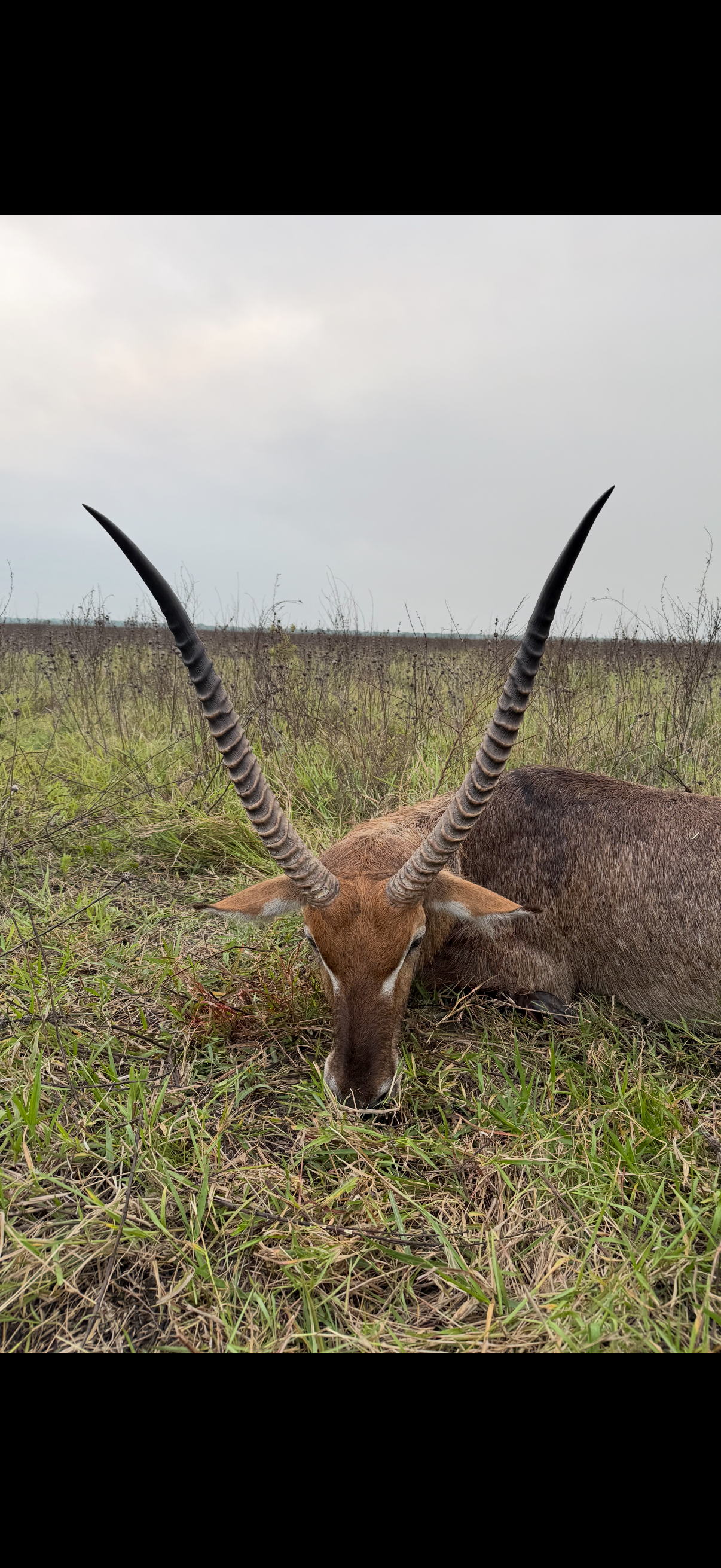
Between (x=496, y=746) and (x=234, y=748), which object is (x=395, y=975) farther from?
(x=234, y=748)

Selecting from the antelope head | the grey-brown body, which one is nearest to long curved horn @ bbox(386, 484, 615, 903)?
the antelope head

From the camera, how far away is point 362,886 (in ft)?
9.75

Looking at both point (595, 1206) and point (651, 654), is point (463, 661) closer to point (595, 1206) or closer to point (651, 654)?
point (651, 654)

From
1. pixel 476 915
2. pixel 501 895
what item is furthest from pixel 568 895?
pixel 476 915

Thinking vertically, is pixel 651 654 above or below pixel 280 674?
above

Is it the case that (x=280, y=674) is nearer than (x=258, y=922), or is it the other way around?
(x=258, y=922)

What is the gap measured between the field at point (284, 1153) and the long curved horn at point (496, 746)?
0.88m

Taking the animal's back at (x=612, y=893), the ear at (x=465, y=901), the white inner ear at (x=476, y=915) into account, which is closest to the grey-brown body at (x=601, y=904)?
the animal's back at (x=612, y=893)

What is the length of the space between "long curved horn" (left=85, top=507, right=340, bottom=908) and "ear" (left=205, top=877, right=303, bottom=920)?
0.32 m

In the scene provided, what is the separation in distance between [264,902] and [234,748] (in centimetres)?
93

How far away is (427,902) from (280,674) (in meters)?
5.60

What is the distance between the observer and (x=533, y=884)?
3848 millimetres

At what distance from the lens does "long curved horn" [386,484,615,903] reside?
7.63ft

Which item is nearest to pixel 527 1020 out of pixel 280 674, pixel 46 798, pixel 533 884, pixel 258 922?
pixel 533 884
